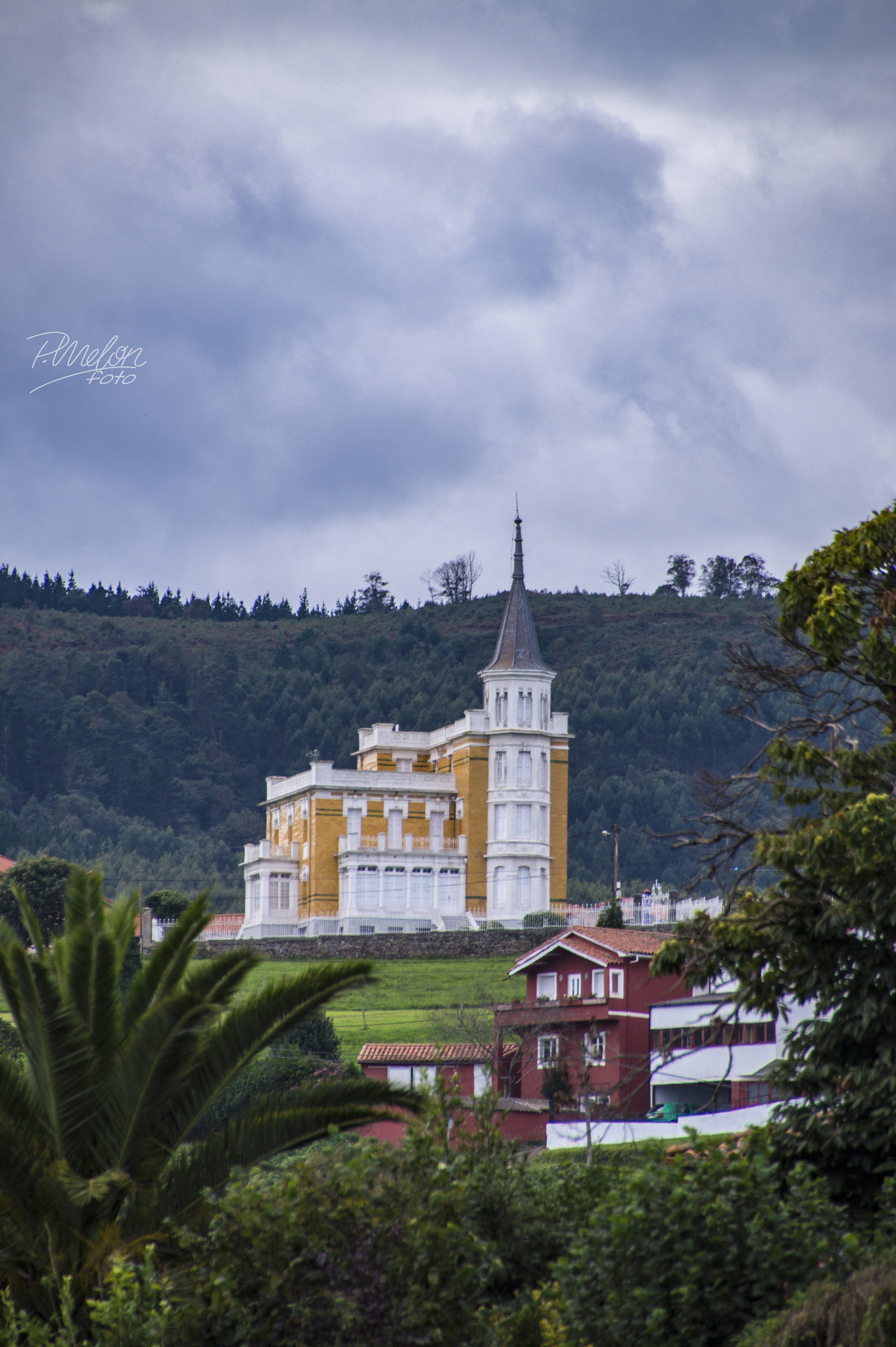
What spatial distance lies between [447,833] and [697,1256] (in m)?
61.9

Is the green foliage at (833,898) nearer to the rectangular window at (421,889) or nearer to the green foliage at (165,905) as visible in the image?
the green foliage at (165,905)

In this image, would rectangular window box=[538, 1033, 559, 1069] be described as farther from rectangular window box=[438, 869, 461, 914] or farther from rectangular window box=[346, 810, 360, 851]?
rectangular window box=[346, 810, 360, 851]

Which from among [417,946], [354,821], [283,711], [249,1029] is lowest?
[417,946]

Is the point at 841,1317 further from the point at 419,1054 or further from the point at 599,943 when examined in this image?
the point at 599,943

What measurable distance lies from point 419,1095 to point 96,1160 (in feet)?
8.73

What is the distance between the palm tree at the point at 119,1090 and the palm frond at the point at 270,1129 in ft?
0.04

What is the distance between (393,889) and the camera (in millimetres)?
68625

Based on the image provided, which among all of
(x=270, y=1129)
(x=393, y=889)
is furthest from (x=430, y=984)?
(x=270, y=1129)

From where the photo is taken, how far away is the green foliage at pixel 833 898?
40.0ft

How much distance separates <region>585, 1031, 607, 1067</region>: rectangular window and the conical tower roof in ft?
106

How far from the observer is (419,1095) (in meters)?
13.0

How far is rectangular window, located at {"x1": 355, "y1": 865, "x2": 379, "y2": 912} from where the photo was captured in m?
67.9

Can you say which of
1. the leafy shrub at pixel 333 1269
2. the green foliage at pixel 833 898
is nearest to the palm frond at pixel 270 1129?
the leafy shrub at pixel 333 1269

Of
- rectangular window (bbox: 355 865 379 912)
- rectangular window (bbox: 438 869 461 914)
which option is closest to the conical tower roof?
rectangular window (bbox: 438 869 461 914)
